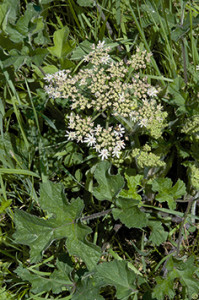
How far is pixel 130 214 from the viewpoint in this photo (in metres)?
2.82

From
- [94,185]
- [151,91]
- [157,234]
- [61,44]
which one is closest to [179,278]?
[157,234]

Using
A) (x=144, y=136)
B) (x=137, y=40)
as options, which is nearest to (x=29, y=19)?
(x=137, y=40)

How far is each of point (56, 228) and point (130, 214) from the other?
2.06ft

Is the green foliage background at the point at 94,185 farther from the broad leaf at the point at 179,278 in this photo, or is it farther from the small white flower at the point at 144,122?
the small white flower at the point at 144,122

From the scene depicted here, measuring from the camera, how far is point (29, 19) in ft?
9.48

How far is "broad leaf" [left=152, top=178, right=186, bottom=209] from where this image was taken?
2.99 m

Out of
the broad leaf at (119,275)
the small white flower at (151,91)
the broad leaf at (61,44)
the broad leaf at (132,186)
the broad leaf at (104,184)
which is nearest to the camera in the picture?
the broad leaf at (119,275)

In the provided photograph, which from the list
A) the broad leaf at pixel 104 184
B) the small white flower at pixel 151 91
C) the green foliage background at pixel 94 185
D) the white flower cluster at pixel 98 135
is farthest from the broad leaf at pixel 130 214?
the small white flower at pixel 151 91

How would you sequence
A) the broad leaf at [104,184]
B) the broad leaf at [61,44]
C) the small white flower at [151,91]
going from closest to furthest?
the broad leaf at [104,184], the small white flower at [151,91], the broad leaf at [61,44]

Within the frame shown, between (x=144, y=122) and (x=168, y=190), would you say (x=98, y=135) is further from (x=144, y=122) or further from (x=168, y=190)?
(x=168, y=190)

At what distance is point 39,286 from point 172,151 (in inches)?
73.2

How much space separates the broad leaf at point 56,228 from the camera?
2.66m

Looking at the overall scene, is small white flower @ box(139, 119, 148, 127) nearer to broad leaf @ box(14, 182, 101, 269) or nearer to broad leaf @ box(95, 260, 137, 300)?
broad leaf @ box(14, 182, 101, 269)

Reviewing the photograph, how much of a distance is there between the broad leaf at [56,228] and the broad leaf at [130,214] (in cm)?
33
